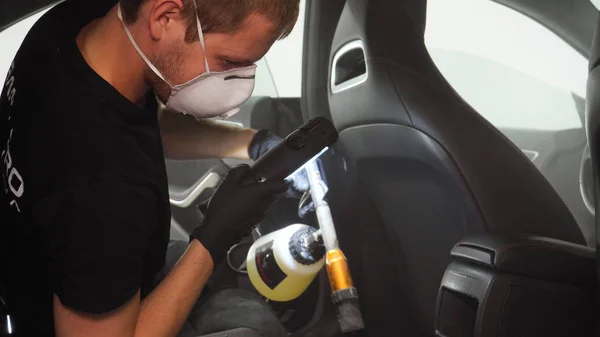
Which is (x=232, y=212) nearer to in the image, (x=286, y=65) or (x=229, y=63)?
(x=229, y=63)

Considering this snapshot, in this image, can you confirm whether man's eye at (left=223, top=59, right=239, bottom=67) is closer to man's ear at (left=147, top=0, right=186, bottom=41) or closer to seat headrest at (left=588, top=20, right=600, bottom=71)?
man's ear at (left=147, top=0, right=186, bottom=41)

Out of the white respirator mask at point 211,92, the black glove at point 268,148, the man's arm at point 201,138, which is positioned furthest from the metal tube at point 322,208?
the white respirator mask at point 211,92

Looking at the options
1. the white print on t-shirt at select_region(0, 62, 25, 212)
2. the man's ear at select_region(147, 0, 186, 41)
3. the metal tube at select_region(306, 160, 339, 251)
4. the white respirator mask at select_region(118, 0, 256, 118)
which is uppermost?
the man's ear at select_region(147, 0, 186, 41)

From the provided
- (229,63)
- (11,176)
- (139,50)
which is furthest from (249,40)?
(11,176)

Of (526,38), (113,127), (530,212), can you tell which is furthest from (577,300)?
(113,127)

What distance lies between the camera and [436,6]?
144 cm

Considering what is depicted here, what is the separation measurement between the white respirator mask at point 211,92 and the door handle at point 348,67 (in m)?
0.34

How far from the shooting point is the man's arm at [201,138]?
1359mm

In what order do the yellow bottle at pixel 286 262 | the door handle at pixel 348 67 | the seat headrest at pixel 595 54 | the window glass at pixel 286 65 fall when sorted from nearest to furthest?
the seat headrest at pixel 595 54 → the door handle at pixel 348 67 → the yellow bottle at pixel 286 262 → the window glass at pixel 286 65

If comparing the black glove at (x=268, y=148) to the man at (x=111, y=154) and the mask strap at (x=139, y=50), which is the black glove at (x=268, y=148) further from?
the mask strap at (x=139, y=50)

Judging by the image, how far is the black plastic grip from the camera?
110 centimetres

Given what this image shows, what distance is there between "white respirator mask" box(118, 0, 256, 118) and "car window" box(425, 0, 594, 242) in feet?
2.03

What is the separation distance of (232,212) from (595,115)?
Result: 0.64 metres

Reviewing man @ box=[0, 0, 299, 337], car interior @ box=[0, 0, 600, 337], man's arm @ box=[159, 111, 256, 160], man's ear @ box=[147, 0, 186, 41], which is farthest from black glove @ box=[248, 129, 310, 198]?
man's ear @ box=[147, 0, 186, 41]
